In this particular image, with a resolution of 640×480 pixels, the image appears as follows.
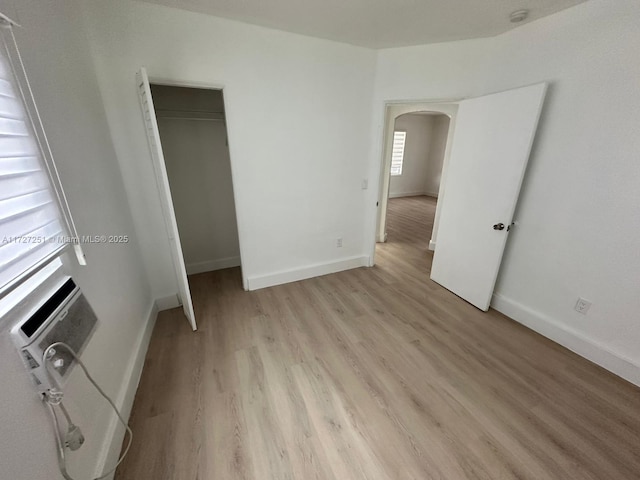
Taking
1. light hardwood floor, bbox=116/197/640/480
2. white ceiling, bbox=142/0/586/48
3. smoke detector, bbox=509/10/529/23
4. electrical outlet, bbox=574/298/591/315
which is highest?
white ceiling, bbox=142/0/586/48

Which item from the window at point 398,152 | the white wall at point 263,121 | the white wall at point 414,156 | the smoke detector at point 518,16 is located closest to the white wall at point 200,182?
the white wall at point 263,121

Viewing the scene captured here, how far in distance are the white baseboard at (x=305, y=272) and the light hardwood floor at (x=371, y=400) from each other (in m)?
0.33

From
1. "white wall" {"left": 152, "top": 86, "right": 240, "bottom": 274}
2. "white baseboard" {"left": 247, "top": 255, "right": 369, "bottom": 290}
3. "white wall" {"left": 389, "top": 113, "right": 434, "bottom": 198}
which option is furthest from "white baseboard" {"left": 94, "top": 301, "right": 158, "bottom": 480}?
"white wall" {"left": 389, "top": 113, "right": 434, "bottom": 198}

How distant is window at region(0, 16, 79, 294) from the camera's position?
31.4 inches

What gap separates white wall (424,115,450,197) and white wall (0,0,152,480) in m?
8.20

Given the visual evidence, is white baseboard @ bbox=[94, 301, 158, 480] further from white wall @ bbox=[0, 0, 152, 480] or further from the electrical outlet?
the electrical outlet

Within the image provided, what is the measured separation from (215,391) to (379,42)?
332 cm

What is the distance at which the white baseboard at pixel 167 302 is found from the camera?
2432 millimetres

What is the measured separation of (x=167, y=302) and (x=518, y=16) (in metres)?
3.89

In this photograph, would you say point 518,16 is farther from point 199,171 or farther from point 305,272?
point 199,171

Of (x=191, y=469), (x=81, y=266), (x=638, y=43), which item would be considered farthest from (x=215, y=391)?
(x=638, y=43)

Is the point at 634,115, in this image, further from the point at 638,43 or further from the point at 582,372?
the point at 582,372

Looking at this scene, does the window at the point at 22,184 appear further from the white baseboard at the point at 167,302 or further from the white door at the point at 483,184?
the white door at the point at 483,184

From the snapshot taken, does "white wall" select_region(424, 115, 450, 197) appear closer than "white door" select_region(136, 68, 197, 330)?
No
